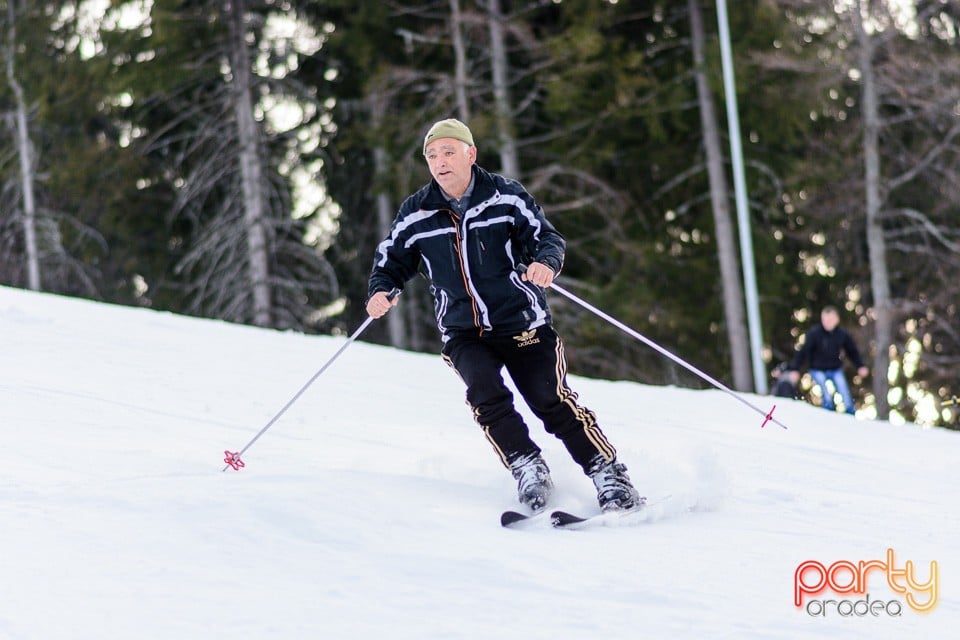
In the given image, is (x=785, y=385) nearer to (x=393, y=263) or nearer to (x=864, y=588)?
(x=393, y=263)

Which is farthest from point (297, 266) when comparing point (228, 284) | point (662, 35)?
point (662, 35)

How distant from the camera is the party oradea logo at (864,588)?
3703mm

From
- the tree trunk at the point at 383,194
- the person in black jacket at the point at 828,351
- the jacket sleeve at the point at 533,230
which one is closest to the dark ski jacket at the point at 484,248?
the jacket sleeve at the point at 533,230

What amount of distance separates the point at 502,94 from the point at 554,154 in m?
1.42

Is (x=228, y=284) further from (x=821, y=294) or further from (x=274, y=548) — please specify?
(x=274, y=548)

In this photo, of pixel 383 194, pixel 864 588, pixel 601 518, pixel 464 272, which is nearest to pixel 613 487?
pixel 601 518

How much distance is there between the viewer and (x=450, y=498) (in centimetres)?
488

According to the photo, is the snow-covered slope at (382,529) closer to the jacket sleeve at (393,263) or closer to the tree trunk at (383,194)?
the jacket sleeve at (393,263)

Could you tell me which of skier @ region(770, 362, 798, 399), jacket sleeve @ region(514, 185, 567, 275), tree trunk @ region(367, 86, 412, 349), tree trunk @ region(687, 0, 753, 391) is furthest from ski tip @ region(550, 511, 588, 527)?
tree trunk @ region(367, 86, 412, 349)

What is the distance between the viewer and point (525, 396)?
4.98m

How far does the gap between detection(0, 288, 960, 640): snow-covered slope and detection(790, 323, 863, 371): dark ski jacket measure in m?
4.72

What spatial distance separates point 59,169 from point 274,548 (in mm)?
20575

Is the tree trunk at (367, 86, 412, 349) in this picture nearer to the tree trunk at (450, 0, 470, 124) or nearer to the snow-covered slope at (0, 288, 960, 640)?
the tree trunk at (450, 0, 470, 124)

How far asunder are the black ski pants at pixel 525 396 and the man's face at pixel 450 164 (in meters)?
0.63
